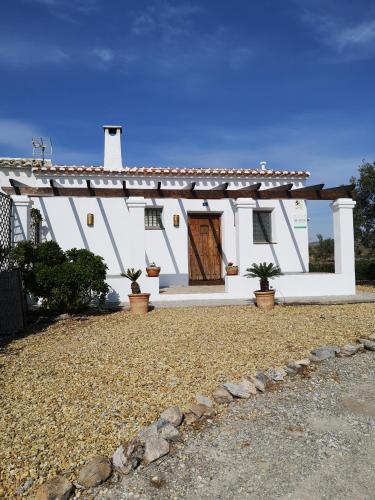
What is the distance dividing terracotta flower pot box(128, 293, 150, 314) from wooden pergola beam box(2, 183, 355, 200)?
3232 mm

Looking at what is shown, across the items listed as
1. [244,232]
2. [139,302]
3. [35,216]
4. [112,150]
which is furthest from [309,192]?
[35,216]

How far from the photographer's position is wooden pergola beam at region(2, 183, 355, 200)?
33.8 ft

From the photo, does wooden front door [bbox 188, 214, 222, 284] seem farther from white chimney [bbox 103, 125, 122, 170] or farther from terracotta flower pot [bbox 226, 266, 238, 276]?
white chimney [bbox 103, 125, 122, 170]

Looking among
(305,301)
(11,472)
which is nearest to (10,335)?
(11,472)

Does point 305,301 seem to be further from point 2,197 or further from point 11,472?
point 11,472

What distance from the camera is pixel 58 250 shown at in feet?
28.3

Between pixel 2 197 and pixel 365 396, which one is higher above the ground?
pixel 2 197

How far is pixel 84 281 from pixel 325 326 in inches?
183

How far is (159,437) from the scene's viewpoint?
3135 mm

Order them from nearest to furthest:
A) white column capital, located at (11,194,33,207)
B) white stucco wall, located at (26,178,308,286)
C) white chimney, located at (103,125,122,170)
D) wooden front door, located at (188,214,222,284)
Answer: white column capital, located at (11,194,33,207)
white stucco wall, located at (26,178,308,286)
wooden front door, located at (188,214,222,284)
white chimney, located at (103,125,122,170)

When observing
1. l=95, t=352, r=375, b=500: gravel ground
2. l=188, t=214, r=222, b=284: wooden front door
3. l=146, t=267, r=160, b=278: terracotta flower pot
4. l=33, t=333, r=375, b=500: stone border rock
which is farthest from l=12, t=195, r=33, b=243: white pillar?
l=95, t=352, r=375, b=500: gravel ground

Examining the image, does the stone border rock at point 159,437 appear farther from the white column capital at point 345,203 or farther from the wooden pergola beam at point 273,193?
the white column capital at point 345,203

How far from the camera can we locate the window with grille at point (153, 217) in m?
12.8

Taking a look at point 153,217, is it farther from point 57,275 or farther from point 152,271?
point 57,275
